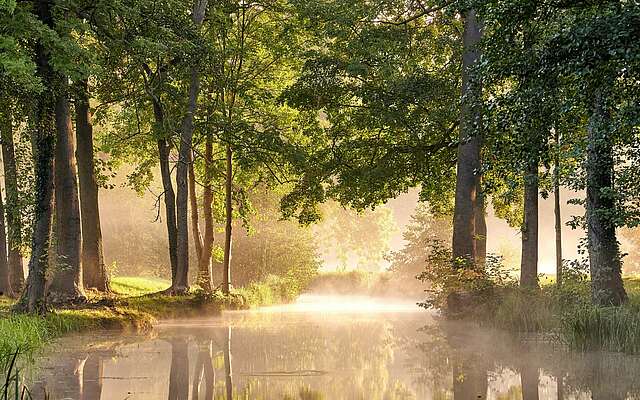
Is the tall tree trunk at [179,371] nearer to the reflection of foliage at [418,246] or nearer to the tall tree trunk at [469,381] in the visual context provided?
the tall tree trunk at [469,381]

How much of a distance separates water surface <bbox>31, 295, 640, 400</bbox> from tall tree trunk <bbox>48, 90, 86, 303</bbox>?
9.14ft

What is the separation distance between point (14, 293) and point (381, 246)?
159 feet

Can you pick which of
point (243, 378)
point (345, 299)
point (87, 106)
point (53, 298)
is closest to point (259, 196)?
point (345, 299)

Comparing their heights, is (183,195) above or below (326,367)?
above

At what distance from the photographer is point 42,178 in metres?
17.3

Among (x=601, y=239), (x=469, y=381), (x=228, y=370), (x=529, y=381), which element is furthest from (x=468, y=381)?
(x=601, y=239)

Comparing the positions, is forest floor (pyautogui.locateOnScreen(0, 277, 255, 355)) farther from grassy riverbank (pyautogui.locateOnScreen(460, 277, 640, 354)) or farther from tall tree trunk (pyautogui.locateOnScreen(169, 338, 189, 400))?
grassy riverbank (pyautogui.locateOnScreen(460, 277, 640, 354))

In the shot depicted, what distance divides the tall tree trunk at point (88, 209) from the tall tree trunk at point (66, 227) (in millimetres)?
3664

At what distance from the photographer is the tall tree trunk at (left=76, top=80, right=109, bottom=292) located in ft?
81.5

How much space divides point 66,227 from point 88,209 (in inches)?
166

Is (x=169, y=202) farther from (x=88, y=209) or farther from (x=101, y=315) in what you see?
(x=101, y=315)

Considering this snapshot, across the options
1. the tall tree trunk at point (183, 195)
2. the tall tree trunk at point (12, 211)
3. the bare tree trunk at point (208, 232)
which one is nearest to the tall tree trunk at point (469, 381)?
the tall tree trunk at point (12, 211)

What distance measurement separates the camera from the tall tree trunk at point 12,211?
23.0 meters

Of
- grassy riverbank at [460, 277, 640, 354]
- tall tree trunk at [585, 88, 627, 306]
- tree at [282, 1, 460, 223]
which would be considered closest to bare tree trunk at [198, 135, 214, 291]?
tree at [282, 1, 460, 223]
